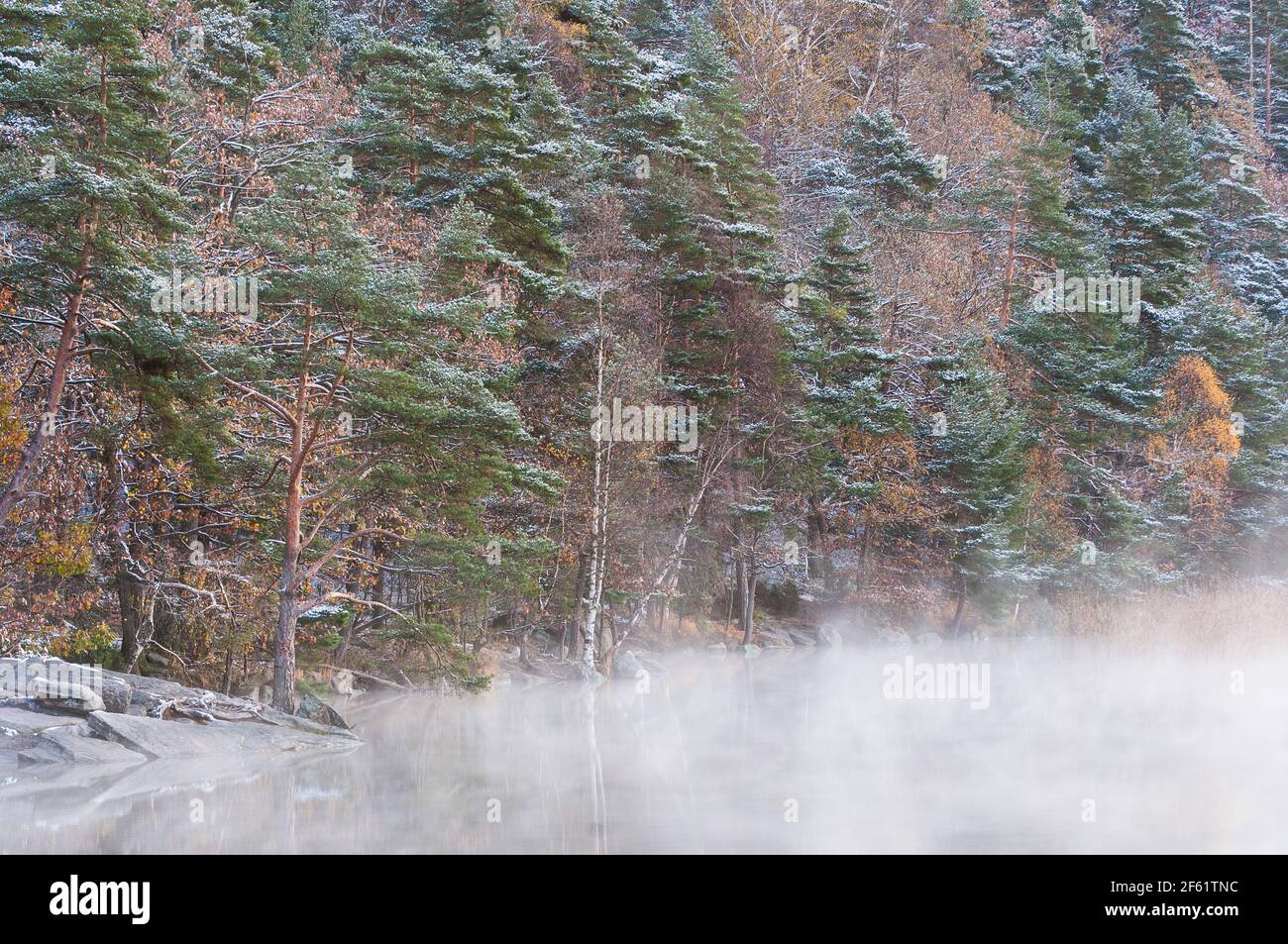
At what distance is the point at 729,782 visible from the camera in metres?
15.1

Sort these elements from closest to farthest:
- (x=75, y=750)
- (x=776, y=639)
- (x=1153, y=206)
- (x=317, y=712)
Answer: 1. (x=75, y=750)
2. (x=317, y=712)
3. (x=776, y=639)
4. (x=1153, y=206)

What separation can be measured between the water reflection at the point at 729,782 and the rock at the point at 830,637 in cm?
998

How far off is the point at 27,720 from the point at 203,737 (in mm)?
2089

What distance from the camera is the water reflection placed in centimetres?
1173

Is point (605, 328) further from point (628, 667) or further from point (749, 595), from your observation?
point (749, 595)

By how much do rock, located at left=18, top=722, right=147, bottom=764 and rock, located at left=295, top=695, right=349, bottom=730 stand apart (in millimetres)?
3324

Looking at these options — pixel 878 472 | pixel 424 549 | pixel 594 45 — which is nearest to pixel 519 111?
pixel 594 45

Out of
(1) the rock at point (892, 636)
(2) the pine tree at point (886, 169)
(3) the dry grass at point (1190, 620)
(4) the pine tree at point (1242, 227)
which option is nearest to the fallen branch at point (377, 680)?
(1) the rock at point (892, 636)

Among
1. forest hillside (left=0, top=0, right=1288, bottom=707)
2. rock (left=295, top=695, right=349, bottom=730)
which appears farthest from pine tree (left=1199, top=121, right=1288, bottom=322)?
rock (left=295, top=695, right=349, bottom=730)

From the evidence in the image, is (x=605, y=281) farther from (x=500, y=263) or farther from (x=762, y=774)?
(x=762, y=774)

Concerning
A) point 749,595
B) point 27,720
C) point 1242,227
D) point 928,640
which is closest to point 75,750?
point 27,720

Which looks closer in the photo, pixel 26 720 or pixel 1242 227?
pixel 26 720

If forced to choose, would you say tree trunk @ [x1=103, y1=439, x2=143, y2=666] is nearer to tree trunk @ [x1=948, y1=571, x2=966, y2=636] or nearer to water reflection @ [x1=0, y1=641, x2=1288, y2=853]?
water reflection @ [x1=0, y1=641, x2=1288, y2=853]

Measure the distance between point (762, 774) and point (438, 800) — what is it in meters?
4.34
